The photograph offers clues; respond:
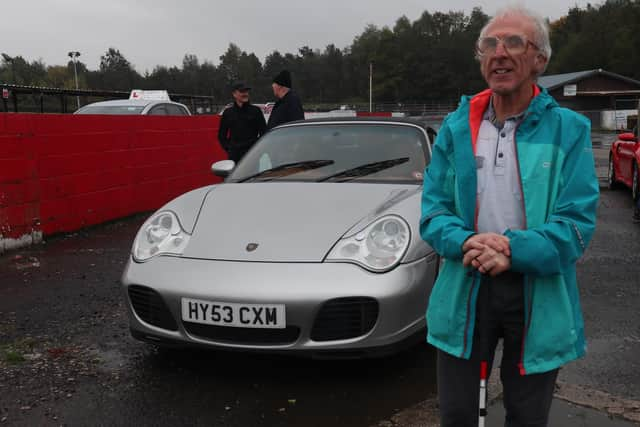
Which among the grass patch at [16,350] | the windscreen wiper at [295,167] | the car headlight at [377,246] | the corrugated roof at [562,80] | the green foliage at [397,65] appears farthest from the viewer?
the green foliage at [397,65]

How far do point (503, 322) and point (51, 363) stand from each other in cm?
279

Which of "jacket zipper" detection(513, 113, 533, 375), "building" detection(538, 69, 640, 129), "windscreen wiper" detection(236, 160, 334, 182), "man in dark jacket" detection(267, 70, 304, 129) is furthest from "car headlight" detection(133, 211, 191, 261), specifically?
"building" detection(538, 69, 640, 129)

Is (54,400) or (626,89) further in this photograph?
(626,89)

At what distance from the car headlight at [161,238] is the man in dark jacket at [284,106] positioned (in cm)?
330

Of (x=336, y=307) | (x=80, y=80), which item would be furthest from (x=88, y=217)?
(x=80, y=80)

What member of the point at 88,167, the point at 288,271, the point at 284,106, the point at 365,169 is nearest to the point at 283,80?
the point at 284,106

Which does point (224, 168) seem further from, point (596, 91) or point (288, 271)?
point (596, 91)

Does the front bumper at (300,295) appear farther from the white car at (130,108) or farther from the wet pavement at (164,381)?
the white car at (130,108)

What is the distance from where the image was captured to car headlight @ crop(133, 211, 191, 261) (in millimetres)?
3480

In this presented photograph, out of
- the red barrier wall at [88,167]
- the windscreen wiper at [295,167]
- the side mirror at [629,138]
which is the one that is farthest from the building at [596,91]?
the windscreen wiper at [295,167]

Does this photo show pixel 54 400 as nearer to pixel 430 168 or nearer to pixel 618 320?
pixel 430 168

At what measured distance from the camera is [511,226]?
1771 mm

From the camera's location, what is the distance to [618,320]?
4262 millimetres

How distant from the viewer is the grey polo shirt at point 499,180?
5.79 feet
